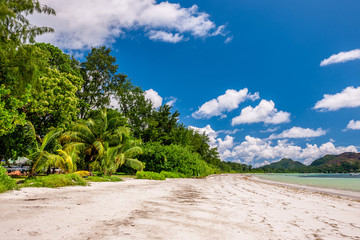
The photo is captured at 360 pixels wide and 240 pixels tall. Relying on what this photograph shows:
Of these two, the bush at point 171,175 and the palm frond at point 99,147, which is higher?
the palm frond at point 99,147

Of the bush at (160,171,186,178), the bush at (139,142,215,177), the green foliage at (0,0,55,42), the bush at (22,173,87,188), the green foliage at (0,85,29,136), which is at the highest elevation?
→ the green foliage at (0,0,55,42)

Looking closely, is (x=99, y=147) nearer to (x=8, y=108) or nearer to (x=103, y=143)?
(x=103, y=143)

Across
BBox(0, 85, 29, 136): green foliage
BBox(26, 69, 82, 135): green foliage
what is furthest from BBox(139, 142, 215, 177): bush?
BBox(0, 85, 29, 136): green foliage

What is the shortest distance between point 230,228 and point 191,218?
2.56 ft

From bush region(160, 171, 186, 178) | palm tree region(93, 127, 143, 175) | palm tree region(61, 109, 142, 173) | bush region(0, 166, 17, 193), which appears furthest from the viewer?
bush region(160, 171, 186, 178)

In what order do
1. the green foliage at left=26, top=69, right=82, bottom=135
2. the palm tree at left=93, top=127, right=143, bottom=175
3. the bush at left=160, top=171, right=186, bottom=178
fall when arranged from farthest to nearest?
the bush at left=160, top=171, right=186, bottom=178, the palm tree at left=93, top=127, right=143, bottom=175, the green foliage at left=26, top=69, right=82, bottom=135

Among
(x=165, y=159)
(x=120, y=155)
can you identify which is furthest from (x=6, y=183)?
(x=165, y=159)

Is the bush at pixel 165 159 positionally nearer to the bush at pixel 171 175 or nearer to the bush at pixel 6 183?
the bush at pixel 171 175

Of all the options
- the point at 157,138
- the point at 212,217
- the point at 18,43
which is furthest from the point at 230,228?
the point at 157,138

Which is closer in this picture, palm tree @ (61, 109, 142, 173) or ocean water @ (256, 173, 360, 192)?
palm tree @ (61, 109, 142, 173)

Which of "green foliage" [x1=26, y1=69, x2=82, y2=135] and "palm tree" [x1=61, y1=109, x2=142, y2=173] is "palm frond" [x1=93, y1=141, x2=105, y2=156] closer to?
"palm tree" [x1=61, y1=109, x2=142, y2=173]

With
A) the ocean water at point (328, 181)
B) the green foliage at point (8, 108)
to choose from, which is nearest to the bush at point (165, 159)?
the ocean water at point (328, 181)

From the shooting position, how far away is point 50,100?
45.2ft

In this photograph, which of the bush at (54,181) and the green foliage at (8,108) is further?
the green foliage at (8,108)
